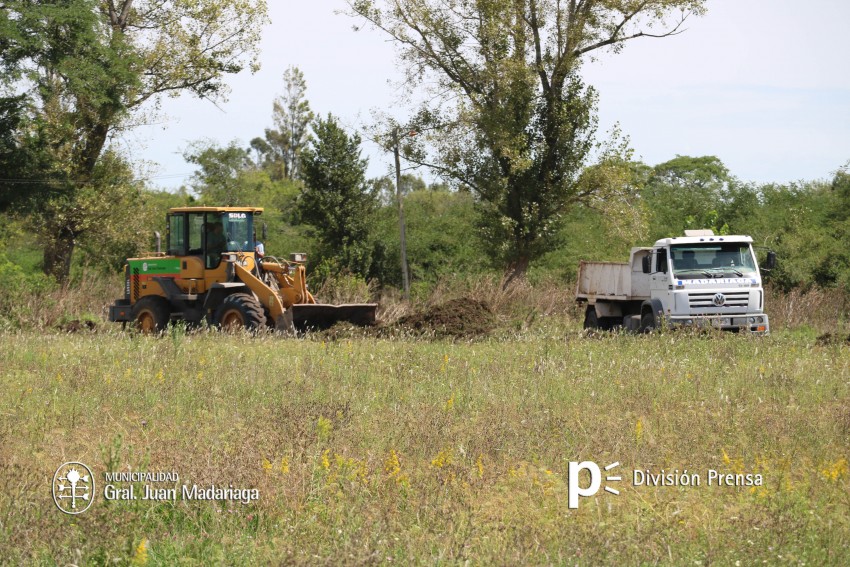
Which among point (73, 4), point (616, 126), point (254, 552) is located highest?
point (73, 4)

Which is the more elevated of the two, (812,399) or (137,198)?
(137,198)

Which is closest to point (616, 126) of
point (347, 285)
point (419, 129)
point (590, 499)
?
point (419, 129)

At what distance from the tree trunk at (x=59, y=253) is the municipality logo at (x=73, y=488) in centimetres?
2751

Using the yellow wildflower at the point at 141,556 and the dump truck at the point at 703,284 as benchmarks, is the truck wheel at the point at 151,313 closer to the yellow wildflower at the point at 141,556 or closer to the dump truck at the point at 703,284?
the dump truck at the point at 703,284

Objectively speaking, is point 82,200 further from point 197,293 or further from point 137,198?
point 197,293

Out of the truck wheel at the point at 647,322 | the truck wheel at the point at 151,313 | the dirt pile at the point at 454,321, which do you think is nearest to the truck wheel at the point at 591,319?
the truck wheel at the point at 647,322

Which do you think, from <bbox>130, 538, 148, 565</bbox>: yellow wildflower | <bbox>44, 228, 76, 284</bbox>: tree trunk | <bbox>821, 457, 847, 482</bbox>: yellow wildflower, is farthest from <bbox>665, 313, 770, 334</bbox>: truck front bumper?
→ <bbox>44, 228, 76, 284</bbox>: tree trunk

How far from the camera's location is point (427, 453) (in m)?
8.52

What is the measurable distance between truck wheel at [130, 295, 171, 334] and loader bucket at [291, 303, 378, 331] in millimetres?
3426

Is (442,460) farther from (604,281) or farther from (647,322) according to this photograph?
(604,281)

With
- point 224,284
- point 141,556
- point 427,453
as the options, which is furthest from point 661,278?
point 141,556

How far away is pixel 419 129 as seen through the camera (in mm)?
35031

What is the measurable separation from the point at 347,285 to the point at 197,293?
930 cm

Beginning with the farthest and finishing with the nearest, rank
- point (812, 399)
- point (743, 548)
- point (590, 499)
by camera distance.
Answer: point (812, 399) → point (590, 499) → point (743, 548)
